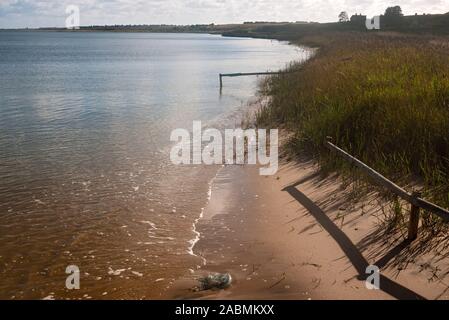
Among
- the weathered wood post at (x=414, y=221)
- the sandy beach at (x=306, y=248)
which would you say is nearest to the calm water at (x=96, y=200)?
the sandy beach at (x=306, y=248)

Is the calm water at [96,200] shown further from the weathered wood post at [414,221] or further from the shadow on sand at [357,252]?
the weathered wood post at [414,221]

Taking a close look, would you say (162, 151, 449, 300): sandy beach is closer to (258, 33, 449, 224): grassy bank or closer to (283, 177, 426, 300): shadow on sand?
(283, 177, 426, 300): shadow on sand

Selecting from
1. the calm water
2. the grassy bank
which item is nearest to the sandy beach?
the calm water

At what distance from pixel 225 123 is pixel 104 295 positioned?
41.4 feet

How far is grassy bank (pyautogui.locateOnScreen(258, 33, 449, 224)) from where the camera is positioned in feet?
27.4

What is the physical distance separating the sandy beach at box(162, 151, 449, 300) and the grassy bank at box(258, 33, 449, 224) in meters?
1.00

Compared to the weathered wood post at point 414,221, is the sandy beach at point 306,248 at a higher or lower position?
lower

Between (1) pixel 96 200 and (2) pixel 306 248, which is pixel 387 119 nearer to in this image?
(2) pixel 306 248

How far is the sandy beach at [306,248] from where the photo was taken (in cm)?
546

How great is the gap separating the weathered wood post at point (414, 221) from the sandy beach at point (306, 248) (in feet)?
0.36

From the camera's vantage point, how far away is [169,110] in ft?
68.6

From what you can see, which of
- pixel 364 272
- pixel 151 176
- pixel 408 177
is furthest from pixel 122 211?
pixel 408 177

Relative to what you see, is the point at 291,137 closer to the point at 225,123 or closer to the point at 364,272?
the point at 225,123

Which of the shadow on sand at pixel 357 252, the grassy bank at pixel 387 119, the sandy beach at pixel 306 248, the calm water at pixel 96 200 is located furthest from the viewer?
the grassy bank at pixel 387 119
